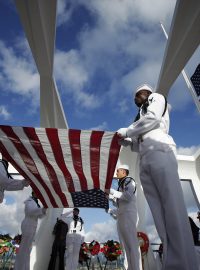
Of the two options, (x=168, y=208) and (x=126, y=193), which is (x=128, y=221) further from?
(x=168, y=208)

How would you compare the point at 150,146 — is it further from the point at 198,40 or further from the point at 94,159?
the point at 198,40

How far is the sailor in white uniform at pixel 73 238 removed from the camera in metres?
6.26

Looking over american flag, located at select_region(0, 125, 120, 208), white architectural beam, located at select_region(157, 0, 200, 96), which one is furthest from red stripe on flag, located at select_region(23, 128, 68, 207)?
white architectural beam, located at select_region(157, 0, 200, 96)

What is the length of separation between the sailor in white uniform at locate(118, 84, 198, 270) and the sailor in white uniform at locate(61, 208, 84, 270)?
4.69 m

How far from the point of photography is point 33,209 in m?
5.24

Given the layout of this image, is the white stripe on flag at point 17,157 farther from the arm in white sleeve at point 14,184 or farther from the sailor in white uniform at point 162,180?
the sailor in white uniform at point 162,180

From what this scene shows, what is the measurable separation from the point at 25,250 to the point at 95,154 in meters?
2.72

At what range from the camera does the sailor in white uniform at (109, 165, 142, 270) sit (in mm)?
4203

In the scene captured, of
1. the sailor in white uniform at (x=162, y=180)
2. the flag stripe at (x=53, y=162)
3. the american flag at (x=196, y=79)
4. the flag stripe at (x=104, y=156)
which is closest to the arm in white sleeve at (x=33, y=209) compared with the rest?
the flag stripe at (x=53, y=162)

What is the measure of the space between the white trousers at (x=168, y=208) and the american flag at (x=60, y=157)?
4.23 feet

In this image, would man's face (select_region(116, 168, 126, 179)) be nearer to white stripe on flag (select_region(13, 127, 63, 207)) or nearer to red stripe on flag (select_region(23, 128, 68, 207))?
red stripe on flag (select_region(23, 128, 68, 207))

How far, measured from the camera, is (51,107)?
23.1ft

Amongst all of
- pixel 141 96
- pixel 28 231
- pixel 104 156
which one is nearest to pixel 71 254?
pixel 28 231

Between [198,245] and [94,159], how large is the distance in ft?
7.43
